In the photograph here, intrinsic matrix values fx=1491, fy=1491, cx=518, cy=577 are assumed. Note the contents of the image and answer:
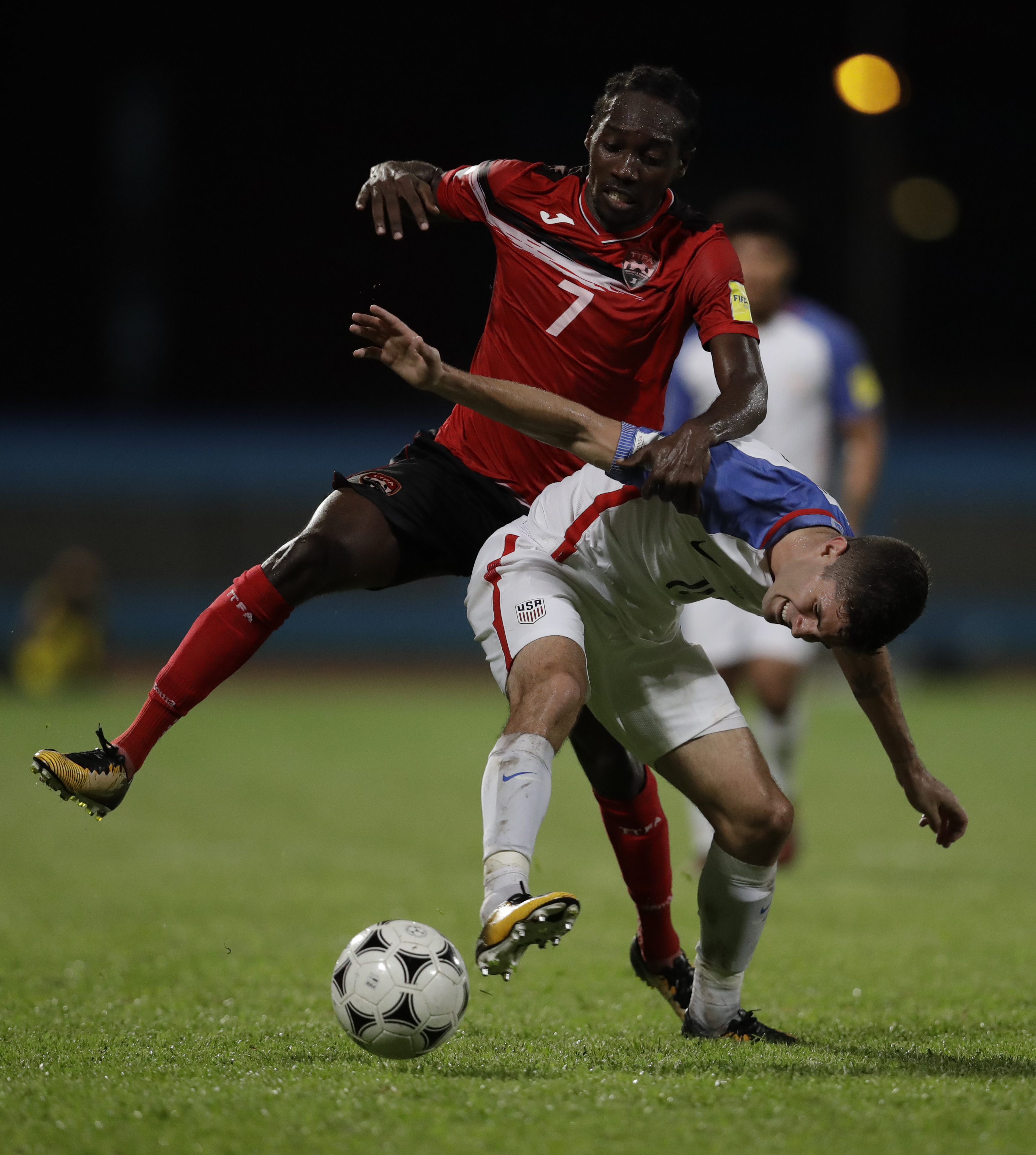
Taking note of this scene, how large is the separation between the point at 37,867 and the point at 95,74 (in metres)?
20.4

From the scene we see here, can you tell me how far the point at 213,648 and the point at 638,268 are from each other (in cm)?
173

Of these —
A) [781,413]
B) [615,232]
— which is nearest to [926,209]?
[781,413]

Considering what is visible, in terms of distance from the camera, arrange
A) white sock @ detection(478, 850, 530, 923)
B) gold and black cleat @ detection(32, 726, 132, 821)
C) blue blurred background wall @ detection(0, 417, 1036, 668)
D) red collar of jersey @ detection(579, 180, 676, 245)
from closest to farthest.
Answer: white sock @ detection(478, 850, 530, 923) → gold and black cleat @ detection(32, 726, 132, 821) → red collar of jersey @ detection(579, 180, 676, 245) → blue blurred background wall @ detection(0, 417, 1036, 668)

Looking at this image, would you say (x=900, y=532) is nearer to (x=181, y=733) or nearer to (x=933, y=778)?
(x=181, y=733)

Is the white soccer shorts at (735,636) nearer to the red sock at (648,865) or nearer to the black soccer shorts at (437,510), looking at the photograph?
the red sock at (648,865)

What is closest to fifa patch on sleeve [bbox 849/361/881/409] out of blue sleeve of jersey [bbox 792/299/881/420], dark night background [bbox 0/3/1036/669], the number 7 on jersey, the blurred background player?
blue sleeve of jersey [bbox 792/299/881/420]

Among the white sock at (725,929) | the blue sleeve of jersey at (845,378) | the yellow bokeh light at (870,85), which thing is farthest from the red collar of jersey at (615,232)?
the yellow bokeh light at (870,85)

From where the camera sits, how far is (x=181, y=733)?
A: 14.3 metres

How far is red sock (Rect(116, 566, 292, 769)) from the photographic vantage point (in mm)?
4418

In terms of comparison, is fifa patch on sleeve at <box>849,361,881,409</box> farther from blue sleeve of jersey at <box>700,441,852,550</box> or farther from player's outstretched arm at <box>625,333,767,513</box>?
blue sleeve of jersey at <box>700,441,852,550</box>

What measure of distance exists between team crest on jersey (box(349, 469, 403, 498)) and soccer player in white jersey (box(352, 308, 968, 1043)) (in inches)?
15.9

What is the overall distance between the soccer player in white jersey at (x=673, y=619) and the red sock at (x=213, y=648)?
659 millimetres

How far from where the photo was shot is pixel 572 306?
15.1 feet

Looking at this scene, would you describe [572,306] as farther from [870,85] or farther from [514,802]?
[870,85]
